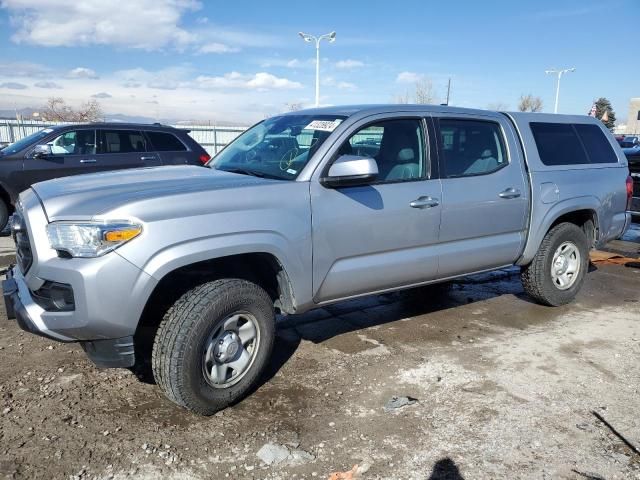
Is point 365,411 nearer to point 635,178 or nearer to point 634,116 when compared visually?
point 635,178

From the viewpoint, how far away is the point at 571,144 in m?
5.32

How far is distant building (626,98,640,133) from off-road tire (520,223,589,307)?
9398 centimetres

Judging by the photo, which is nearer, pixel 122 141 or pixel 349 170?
pixel 349 170

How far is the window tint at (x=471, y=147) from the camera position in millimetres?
4312

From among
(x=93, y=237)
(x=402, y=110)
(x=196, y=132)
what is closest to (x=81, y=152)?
(x=402, y=110)

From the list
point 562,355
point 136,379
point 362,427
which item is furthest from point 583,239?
point 136,379

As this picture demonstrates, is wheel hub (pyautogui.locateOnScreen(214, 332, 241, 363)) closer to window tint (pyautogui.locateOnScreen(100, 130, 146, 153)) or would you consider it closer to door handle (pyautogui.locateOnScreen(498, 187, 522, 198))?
door handle (pyautogui.locateOnScreen(498, 187, 522, 198))

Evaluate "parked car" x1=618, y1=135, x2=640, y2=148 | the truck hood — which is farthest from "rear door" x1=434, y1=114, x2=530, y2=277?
"parked car" x1=618, y1=135, x2=640, y2=148

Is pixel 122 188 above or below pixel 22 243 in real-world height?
above

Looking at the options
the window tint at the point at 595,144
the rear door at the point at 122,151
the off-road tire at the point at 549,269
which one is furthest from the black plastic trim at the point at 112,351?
the rear door at the point at 122,151

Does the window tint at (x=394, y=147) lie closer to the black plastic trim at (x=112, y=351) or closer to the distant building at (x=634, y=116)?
the black plastic trim at (x=112, y=351)

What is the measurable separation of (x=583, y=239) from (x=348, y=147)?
119 inches

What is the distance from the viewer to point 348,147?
3.81 m

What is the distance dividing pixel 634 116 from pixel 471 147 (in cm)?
9829
